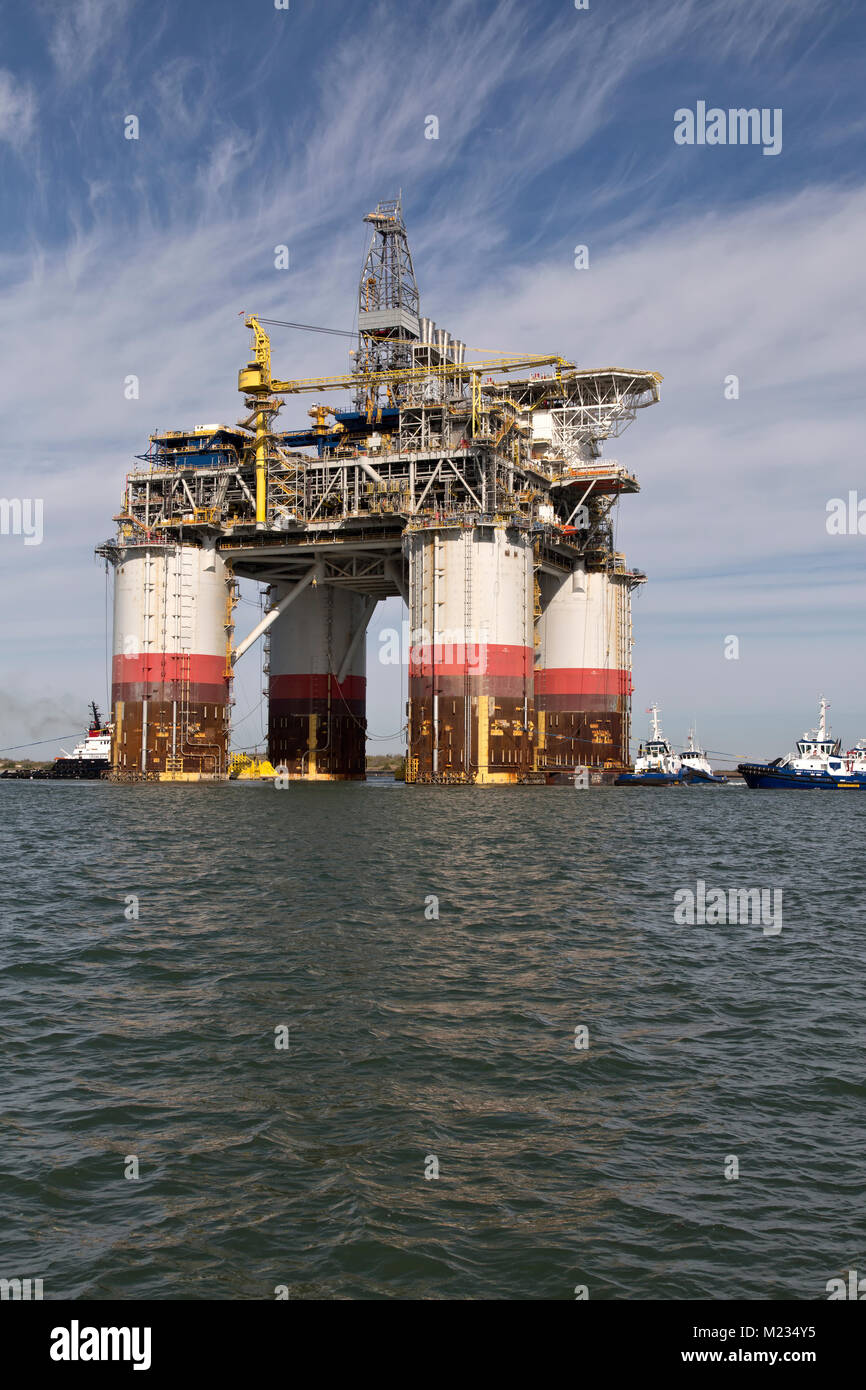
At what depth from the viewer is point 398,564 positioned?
78.1 meters

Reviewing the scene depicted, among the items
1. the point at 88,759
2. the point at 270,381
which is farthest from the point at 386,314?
the point at 88,759

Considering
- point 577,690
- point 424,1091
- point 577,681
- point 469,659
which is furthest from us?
point 577,690

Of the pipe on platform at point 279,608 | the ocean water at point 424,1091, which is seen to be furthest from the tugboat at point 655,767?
the ocean water at point 424,1091

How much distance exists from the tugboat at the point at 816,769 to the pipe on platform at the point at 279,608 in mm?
42866

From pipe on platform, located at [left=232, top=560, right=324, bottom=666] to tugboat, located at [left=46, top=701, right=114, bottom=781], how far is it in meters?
42.2

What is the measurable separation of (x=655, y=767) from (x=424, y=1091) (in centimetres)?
8848

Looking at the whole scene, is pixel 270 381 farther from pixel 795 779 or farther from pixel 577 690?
pixel 795 779

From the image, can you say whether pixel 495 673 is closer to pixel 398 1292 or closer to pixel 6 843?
pixel 6 843

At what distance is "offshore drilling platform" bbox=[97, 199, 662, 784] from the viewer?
2618 inches

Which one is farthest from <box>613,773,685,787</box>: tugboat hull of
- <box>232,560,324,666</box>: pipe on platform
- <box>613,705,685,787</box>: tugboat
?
<box>232,560,324,666</box>: pipe on platform

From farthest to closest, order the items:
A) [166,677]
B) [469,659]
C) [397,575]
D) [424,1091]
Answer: [397,575] → [166,677] → [469,659] → [424,1091]

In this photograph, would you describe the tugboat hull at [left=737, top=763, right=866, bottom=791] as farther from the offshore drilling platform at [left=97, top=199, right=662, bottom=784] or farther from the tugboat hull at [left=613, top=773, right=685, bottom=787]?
the offshore drilling platform at [left=97, top=199, right=662, bottom=784]

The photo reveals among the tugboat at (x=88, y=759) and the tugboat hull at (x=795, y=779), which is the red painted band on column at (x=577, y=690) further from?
the tugboat at (x=88, y=759)

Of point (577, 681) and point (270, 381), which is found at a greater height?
point (270, 381)
